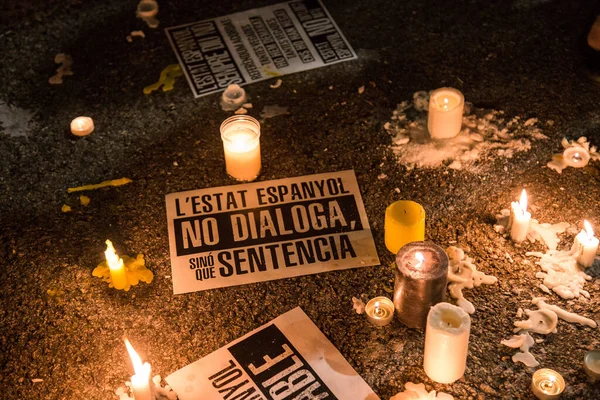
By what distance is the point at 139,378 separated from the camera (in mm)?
1948

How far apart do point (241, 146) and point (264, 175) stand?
151 mm

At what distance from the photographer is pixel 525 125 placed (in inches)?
110

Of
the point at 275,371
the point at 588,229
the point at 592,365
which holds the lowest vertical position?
the point at 275,371

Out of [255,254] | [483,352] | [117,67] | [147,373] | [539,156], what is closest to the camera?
[147,373]

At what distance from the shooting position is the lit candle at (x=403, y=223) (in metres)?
2.32

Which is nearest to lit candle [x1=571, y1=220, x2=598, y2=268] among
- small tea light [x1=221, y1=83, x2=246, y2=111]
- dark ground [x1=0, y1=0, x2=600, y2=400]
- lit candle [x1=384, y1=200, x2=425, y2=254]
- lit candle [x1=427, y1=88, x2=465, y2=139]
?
dark ground [x1=0, y1=0, x2=600, y2=400]

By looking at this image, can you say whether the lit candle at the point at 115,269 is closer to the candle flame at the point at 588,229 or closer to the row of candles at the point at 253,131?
the row of candles at the point at 253,131

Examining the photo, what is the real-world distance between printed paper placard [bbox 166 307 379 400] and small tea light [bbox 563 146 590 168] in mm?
1117

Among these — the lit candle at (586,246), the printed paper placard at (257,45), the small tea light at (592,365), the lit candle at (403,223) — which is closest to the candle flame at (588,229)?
the lit candle at (586,246)

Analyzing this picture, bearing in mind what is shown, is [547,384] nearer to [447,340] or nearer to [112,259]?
[447,340]

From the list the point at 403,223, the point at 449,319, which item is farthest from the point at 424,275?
the point at 403,223

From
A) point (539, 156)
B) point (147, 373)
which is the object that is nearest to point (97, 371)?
point (147, 373)

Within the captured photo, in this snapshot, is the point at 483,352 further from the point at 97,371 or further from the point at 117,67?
the point at 117,67

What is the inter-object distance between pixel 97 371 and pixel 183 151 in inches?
36.2
